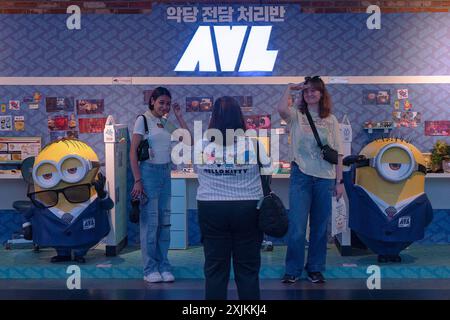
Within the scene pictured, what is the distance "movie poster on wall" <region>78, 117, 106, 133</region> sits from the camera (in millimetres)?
7574

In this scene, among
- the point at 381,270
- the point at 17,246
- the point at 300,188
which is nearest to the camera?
the point at 300,188

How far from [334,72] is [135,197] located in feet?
9.52

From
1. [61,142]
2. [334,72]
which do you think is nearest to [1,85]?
[61,142]

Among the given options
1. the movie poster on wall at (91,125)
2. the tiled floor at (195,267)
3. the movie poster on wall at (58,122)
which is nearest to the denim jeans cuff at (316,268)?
the tiled floor at (195,267)

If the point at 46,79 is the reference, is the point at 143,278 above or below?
below

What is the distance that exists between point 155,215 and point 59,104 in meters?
2.38

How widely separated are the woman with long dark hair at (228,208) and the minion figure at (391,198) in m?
2.41

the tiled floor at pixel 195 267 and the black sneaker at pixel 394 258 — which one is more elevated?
the black sneaker at pixel 394 258

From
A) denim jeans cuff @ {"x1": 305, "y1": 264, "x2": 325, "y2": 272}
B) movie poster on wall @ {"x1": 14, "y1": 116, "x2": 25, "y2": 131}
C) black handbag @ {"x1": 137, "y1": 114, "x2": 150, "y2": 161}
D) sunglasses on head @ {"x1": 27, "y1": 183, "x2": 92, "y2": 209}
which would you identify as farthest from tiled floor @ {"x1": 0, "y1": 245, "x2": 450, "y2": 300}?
movie poster on wall @ {"x1": 14, "y1": 116, "x2": 25, "y2": 131}

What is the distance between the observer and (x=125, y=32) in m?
7.51

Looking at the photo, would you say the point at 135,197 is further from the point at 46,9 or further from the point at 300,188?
the point at 46,9

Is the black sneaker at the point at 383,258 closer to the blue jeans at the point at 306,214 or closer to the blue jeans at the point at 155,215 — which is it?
the blue jeans at the point at 306,214

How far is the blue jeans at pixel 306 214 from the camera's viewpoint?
5.73 meters

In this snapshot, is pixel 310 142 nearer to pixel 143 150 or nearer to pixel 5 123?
pixel 143 150
